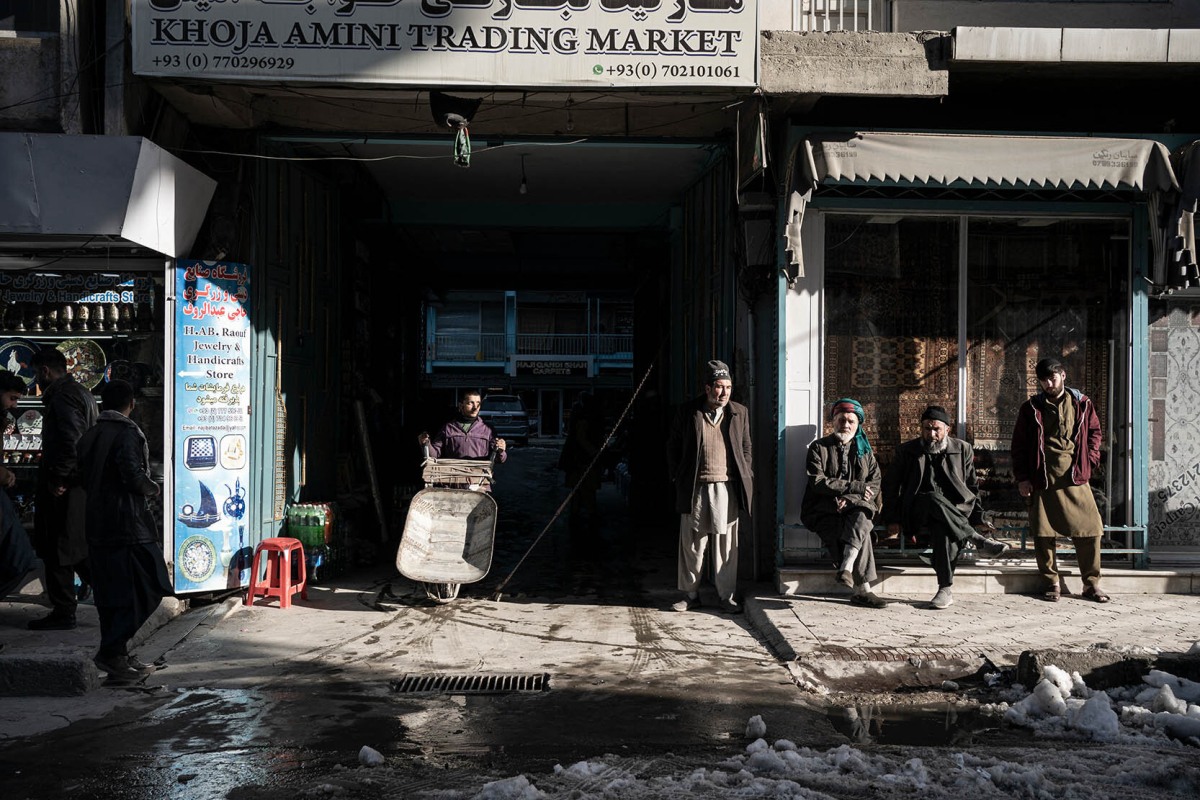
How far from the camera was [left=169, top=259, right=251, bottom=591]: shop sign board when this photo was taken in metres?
7.41

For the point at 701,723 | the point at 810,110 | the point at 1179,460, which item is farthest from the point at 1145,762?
the point at 810,110

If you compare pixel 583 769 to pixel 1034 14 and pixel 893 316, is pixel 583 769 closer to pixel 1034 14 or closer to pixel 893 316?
pixel 893 316

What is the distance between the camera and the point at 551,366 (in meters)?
40.5

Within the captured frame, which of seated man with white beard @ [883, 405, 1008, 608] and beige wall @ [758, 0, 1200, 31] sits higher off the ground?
beige wall @ [758, 0, 1200, 31]

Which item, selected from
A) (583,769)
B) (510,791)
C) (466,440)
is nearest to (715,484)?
(466,440)

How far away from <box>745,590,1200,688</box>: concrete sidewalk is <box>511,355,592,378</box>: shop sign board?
32.9 meters

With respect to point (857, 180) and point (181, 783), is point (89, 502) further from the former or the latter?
point (857, 180)

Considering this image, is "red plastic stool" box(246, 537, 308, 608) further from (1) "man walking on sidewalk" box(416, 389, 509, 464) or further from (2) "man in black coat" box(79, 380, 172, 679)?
(2) "man in black coat" box(79, 380, 172, 679)

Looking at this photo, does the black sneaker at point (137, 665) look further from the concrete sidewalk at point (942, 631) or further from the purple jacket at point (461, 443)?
the concrete sidewalk at point (942, 631)

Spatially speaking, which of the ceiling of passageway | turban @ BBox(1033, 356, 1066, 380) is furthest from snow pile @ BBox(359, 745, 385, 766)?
turban @ BBox(1033, 356, 1066, 380)

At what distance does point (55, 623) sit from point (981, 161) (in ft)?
25.3

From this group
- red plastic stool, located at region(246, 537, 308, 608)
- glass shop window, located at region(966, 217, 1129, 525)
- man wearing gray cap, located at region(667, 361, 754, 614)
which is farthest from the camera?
glass shop window, located at region(966, 217, 1129, 525)

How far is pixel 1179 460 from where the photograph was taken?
8.16 meters

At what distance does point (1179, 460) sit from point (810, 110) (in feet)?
14.6
